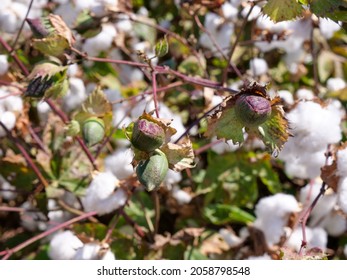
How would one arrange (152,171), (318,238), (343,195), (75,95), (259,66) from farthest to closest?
(259,66) → (75,95) → (318,238) → (343,195) → (152,171)

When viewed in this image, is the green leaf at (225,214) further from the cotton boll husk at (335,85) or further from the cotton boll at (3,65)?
the cotton boll at (3,65)

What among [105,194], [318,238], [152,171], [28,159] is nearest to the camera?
[152,171]

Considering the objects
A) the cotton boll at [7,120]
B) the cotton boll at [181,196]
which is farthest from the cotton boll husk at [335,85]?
the cotton boll at [7,120]

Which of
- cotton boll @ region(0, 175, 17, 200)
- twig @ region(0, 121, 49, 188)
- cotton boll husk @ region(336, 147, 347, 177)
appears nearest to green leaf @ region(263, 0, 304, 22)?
cotton boll husk @ region(336, 147, 347, 177)

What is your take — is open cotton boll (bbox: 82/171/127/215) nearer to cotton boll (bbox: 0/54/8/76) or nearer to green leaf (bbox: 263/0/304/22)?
cotton boll (bbox: 0/54/8/76)

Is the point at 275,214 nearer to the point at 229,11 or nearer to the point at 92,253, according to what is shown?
the point at 92,253

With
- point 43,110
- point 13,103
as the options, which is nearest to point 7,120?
point 13,103

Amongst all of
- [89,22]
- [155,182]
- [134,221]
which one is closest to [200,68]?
[89,22]
